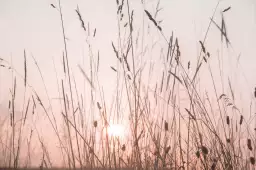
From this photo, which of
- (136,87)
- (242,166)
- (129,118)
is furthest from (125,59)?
(242,166)

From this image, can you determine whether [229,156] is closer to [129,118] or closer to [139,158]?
[139,158]

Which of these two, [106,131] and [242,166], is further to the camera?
[106,131]

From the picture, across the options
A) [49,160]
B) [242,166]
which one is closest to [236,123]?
[242,166]

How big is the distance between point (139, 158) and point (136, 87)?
0.33 metres

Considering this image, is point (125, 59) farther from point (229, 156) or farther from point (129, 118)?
point (229, 156)

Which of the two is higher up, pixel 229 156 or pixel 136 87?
pixel 136 87

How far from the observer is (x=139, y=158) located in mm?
1438

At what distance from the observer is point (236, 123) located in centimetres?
153

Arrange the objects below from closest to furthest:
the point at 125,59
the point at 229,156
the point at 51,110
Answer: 1. the point at 229,156
2. the point at 125,59
3. the point at 51,110

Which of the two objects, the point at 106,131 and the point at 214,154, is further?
the point at 106,131

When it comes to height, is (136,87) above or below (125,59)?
below

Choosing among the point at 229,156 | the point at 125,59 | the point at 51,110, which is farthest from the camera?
the point at 51,110

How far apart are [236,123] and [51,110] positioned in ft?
2.82

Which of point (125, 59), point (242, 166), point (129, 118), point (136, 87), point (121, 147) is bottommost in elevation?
point (242, 166)
